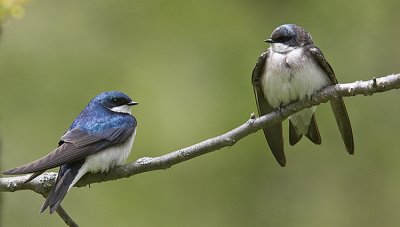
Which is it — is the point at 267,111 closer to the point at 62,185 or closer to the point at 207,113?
the point at 62,185

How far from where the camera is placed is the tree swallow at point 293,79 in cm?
379

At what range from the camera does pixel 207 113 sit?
7.25 metres

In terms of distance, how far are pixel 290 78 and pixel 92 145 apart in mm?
901

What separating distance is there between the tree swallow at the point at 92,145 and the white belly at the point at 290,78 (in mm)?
668

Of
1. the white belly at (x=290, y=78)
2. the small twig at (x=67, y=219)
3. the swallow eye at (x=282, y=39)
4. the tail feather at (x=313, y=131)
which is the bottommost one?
the small twig at (x=67, y=219)

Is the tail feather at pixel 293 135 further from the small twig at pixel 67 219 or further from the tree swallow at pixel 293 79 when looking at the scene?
the small twig at pixel 67 219

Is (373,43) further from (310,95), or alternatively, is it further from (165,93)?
(310,95)

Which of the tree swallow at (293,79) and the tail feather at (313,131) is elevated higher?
the tree swallow at (293,79)

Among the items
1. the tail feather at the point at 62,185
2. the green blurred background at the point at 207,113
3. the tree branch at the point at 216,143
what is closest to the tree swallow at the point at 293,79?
the tree branch at the point at 216,143

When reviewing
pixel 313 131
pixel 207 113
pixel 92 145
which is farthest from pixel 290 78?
pixel 207 113

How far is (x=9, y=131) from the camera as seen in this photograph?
7.02 m

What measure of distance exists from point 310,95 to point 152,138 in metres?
3.38

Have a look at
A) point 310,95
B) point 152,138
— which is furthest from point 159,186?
point 310,95

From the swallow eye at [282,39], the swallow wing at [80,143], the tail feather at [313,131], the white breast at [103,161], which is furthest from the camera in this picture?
the tail feather at [313,131]
